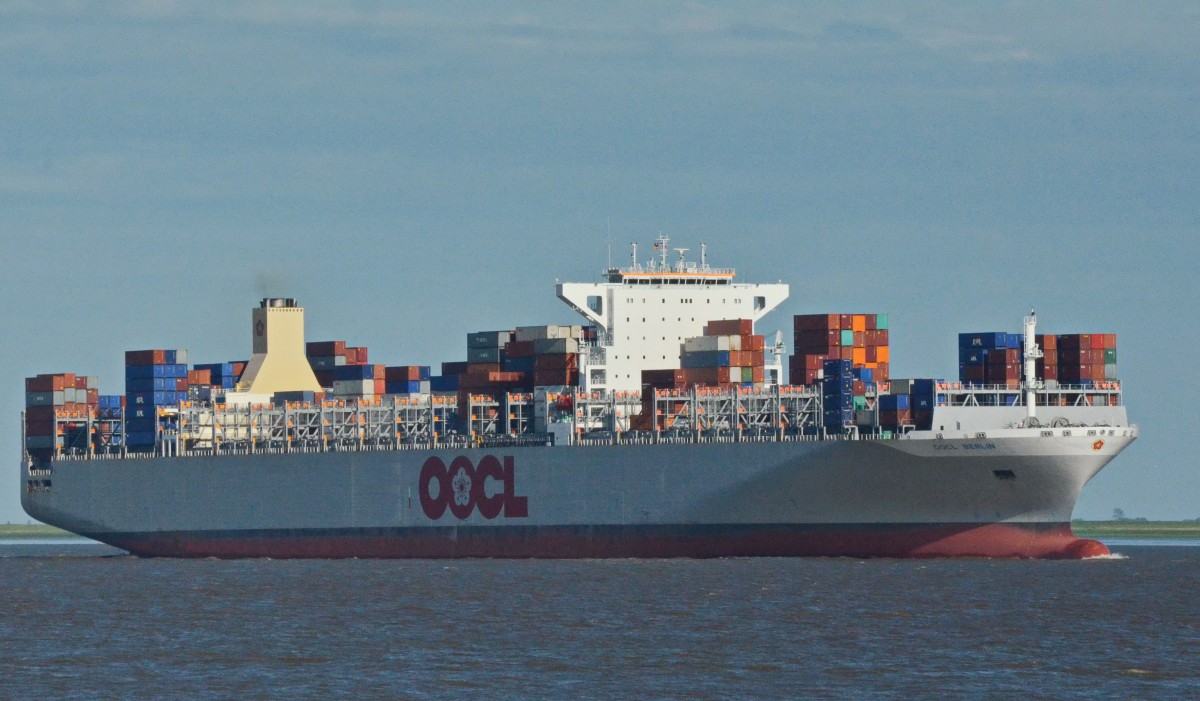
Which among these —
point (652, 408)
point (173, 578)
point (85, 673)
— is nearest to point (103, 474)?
point (173, 578)

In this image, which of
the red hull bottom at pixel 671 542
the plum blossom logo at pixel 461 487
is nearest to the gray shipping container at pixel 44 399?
the red hull bottom at pixel 671 542

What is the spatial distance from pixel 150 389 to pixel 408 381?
1132cm

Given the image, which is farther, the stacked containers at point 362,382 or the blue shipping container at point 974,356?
the stacked containers at point 362,382

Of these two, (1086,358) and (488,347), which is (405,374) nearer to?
(488,347)

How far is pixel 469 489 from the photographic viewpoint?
73688 mm

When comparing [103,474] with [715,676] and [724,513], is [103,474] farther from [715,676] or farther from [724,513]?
[715,676]

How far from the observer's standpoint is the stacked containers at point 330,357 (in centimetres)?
8731

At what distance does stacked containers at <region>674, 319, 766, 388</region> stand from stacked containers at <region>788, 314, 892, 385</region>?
6.08ft

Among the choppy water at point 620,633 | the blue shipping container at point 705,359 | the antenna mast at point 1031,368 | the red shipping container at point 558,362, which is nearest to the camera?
the choppy water at point 620,633

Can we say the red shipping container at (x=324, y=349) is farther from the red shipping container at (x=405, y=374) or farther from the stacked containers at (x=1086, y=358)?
the stacked containers at (x=1086, y=358)

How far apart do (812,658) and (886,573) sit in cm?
2172

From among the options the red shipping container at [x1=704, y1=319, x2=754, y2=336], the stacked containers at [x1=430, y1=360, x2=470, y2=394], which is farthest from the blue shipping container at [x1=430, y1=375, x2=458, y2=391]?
the red shipping container at [x1=704, y1=319, x2=754, y2=336]

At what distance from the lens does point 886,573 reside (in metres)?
61.9

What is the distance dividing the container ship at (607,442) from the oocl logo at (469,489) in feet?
0.25
